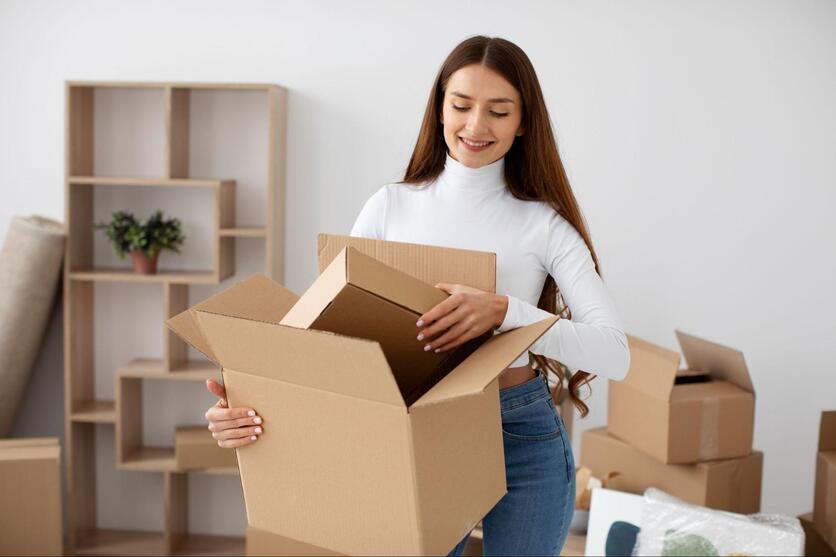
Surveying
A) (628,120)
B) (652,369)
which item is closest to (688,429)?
(652,369)

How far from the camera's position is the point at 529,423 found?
141cm

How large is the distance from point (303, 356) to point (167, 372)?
212 cm

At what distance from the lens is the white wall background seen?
9.22 ft

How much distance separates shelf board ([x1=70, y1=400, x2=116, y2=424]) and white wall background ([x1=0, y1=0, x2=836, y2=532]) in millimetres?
769

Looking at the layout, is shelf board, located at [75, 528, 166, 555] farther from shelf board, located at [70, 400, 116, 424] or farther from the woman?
the woman

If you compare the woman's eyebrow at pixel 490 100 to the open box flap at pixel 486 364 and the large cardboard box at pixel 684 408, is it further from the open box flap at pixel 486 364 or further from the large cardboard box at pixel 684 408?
the large cardboard box at pixel 684 408

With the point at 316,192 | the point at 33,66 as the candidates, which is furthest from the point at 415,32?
the point at 33,66

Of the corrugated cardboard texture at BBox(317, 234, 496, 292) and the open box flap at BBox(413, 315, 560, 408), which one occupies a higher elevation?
the corrugated cardboard texture at BBox(317, 234, 496, 292)

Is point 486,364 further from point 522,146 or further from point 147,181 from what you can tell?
point 147,181

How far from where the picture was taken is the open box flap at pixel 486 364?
92 cm

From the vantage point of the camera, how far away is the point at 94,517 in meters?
3.22

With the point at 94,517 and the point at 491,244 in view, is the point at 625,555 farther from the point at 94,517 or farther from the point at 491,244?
the point at 94,517

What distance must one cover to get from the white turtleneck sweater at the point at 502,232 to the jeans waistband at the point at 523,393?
44mm

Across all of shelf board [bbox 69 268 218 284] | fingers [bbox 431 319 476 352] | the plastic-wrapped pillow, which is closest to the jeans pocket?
fingers [bbox 431 319 476 352]
